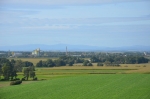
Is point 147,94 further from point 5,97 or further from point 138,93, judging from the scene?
point 5,97

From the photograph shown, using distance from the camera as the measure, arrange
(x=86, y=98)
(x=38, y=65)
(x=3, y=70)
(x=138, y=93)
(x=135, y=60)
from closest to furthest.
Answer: (x=86, y=98), (x=138, y=93), (x=3, y=70), (x=38, y=65), (x=135, y=60)

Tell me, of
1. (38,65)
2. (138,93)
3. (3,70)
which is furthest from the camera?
(38,65)

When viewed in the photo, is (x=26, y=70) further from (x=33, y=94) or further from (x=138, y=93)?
(x=138, y=93)

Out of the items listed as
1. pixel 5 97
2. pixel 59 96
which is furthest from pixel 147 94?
pixel 5 97

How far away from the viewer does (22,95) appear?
25.8 meters

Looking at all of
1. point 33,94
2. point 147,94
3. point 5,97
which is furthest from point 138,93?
point 5,97

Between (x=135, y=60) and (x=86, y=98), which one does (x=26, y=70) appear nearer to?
(x=86, y=98)

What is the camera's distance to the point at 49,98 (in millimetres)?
23750

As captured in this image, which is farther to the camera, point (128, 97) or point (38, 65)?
point (38, 65)

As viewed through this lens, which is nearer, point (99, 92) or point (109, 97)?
point (109, 97)

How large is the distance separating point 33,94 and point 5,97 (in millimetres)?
2638

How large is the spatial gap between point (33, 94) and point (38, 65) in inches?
1577

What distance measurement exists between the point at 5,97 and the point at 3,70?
21986 millimetres

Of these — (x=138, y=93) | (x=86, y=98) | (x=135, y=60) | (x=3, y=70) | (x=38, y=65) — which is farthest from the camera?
(x=135, y=60)
